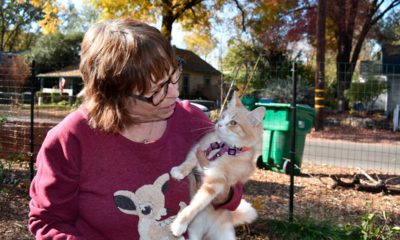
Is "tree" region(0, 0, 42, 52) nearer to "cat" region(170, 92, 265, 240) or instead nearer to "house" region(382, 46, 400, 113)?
"house" region(382, 46, 400, 113)

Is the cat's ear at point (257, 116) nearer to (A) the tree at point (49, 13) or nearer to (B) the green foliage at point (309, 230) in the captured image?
(B) the green foliage at point (309, 230)

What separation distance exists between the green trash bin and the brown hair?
19.1ft

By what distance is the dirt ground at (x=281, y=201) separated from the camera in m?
4.76

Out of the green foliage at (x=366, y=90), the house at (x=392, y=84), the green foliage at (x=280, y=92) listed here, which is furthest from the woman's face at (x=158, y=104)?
the house at (x=392, y=84)

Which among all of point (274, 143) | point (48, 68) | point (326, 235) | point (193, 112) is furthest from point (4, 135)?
point (48, 68)

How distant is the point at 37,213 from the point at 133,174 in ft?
1.30

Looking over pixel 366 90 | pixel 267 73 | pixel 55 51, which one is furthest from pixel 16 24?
pixel 366 90

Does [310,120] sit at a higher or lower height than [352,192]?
higher

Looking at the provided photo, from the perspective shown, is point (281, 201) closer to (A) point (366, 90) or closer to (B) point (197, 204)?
(B) point (197, 204)

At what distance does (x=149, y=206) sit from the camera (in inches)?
64.7

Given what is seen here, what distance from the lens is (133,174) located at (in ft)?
5.41

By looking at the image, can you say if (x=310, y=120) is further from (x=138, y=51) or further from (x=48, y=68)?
(x=48, y=68)

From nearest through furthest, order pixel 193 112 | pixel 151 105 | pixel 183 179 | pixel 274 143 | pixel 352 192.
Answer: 1. pixel 151 105
2. pixel 183 179
3. pixel 193 112
4. pixel 352 192
5. pixel 274 143

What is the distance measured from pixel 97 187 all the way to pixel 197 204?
1.70 feet
